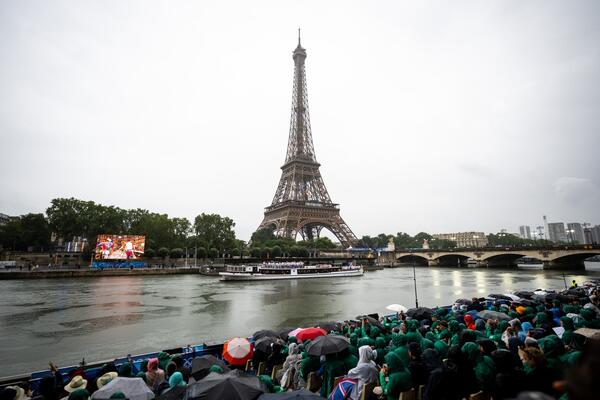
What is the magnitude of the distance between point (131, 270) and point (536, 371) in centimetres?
6101

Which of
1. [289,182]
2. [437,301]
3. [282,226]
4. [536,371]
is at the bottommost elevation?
[437,301]

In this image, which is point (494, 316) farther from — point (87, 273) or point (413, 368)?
point (87, 273)

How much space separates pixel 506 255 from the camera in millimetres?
72625

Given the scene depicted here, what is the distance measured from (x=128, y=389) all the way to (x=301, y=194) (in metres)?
73.6

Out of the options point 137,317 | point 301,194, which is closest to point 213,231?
point 301,194

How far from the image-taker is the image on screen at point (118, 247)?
56312 mm

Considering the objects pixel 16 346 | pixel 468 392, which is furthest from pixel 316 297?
pixel 468 392

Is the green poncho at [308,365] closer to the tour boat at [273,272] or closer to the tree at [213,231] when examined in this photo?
the tour boat at [273,272]

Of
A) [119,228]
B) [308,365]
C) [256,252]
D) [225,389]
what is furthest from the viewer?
[119,228]

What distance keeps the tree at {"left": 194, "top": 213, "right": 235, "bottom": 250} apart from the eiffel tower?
1113 centimetres

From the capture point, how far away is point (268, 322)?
19500 mm

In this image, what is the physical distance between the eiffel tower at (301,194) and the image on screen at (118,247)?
27475mm

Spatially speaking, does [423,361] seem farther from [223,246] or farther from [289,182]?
[289,182]

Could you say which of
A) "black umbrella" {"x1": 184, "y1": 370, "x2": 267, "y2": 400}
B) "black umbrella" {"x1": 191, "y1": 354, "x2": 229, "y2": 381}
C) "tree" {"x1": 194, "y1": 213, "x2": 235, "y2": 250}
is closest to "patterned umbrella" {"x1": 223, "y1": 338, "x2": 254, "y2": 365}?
"black umbrella" {"x1": 191, "y1": 354, "x2": 229, "y2": 381}
